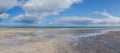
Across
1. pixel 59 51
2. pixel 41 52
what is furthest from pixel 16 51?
pixel 59 51

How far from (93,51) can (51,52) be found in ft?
Result: 10.2

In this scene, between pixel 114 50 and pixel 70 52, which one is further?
pixel 114 50

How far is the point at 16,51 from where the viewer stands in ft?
55.2

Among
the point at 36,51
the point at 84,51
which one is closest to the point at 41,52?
the point at 36,51

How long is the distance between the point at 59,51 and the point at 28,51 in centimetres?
249

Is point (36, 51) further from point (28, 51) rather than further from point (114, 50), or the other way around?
point (114, 50)

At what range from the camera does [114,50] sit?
17.1 m

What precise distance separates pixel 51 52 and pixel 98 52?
11.3ft

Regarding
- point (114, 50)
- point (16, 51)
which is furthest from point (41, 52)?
point (114, 50)

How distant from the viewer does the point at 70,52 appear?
1586 centimetres

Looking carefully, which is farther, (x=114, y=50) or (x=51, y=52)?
(x=114, y=50)

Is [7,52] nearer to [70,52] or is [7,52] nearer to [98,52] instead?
[70,52]

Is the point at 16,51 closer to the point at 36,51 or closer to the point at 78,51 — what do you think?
the point at 36,51

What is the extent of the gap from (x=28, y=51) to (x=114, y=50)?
261 inches
